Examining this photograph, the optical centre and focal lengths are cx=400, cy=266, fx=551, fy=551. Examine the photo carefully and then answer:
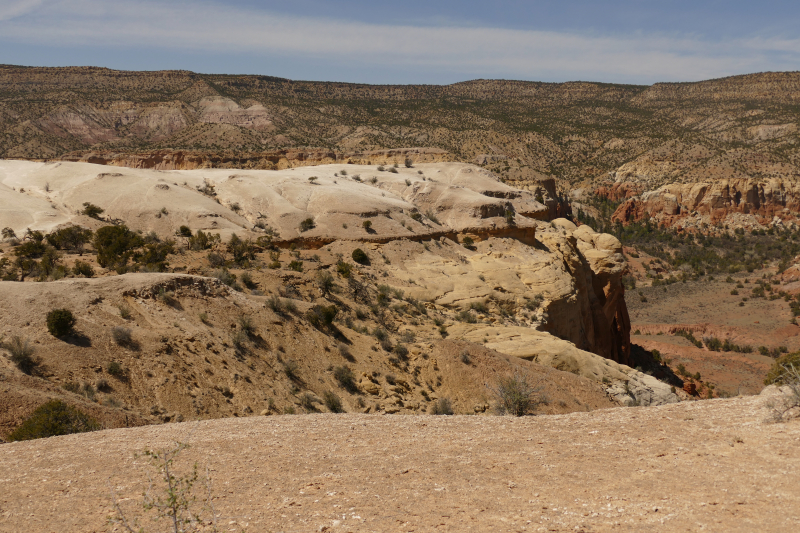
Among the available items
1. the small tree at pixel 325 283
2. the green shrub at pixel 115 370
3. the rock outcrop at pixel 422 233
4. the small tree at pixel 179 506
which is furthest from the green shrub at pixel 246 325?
the small tree at pixel 179 506

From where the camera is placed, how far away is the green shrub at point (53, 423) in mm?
9477

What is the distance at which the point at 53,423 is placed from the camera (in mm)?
9578

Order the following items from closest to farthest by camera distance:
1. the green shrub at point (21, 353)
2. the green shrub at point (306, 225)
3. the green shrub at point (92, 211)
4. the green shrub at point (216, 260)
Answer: the green shrub at point (21, 353), the green shrub at point (216, 260), the green shrub at point (92, 211), the green shrub at point (306, 225)

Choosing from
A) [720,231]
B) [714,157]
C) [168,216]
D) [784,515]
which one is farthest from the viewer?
[714,157]

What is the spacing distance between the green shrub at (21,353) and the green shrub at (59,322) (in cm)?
66

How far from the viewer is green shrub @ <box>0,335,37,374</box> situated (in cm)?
1181

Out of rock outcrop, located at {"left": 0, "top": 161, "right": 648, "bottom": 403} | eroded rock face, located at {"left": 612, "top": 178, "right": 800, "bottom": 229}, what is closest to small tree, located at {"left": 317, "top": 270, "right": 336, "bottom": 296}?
rock outcrop, located at {"left": 0, "top": 161, "right": 648, "bottom": 403}

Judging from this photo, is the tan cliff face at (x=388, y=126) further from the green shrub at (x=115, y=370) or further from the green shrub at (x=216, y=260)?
the green shrub at (x=115, y=370)

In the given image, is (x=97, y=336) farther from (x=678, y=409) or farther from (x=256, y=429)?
(x=678, y=409)

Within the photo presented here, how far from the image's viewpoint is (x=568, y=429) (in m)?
8.87

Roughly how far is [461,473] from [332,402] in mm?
7588

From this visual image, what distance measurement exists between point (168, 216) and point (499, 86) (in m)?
147

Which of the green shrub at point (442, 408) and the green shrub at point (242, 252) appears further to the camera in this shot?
the green shrub at point (242, 252)

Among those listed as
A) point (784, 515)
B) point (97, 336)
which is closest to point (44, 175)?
point (97, 336)
